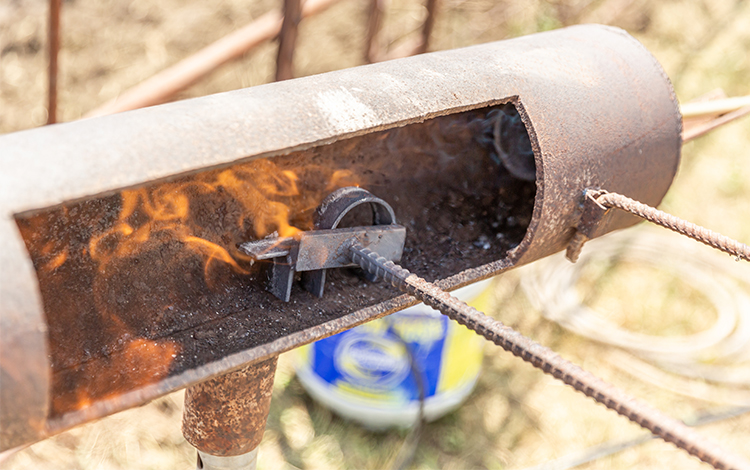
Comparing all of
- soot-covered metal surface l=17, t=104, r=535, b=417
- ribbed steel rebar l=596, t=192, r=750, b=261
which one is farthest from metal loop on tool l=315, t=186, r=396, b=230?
ribbed steel rebar l=596, t=192, r=750, b=261

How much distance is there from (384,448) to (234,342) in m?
2.02

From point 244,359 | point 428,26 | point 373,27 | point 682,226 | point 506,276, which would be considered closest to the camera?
point 244,359

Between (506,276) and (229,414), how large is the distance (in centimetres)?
294

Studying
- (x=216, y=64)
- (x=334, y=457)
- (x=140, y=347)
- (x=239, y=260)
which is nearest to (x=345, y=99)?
(x=239, y=260)

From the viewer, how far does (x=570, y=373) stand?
100cm

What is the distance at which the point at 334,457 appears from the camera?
3.05 m

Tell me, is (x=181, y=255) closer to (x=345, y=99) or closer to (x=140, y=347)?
(x=140, y=347)

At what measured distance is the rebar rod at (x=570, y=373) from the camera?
2.76 feet

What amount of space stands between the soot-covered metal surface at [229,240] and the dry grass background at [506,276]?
171 centimetres

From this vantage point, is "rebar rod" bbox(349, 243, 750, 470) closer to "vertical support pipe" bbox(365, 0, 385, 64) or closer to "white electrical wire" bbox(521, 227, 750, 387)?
"vertical support pipe" bbox(365, 0, 385, 64)

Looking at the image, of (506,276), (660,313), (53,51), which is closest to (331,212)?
(53,51)

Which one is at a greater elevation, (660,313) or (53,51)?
(53,51)

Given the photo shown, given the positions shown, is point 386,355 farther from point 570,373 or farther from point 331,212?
point 570,373

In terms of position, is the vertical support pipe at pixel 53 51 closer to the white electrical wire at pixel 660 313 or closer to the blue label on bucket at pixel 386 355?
the blue label on bucket at pixel 386 355
